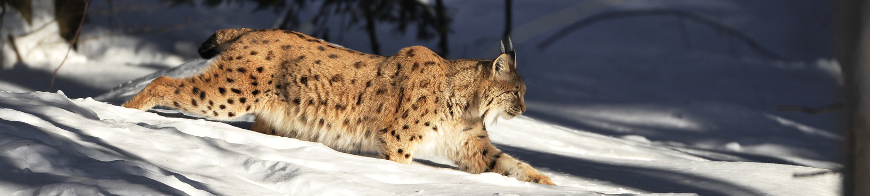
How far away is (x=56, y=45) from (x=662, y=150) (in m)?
8.89

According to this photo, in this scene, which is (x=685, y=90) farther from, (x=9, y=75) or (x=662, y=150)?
(x=9, y=75)

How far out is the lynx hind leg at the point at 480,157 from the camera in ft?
14.4

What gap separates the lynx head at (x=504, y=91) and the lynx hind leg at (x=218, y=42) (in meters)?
1.95

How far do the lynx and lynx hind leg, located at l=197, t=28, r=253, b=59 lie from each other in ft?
0.72

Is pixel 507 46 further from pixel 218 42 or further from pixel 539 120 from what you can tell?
pixel 539 120

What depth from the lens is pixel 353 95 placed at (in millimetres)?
4590

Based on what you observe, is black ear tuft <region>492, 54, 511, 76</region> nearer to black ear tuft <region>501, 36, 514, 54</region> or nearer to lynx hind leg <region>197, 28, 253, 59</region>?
black ear tuft <region>501, 36, 514, 54</region>

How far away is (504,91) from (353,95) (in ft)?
3.49

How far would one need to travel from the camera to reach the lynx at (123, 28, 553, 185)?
4484 millimetres

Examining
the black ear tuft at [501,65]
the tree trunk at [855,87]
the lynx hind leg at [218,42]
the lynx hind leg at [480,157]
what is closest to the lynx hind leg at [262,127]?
the lynx hind leg at [218,42]

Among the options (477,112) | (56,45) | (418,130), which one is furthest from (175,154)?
(56,45)

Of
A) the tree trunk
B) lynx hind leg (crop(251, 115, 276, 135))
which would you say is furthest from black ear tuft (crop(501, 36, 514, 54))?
the tree trunk

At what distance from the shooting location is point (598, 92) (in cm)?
1409

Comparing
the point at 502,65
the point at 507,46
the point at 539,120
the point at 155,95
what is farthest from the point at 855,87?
the point at 539,120
